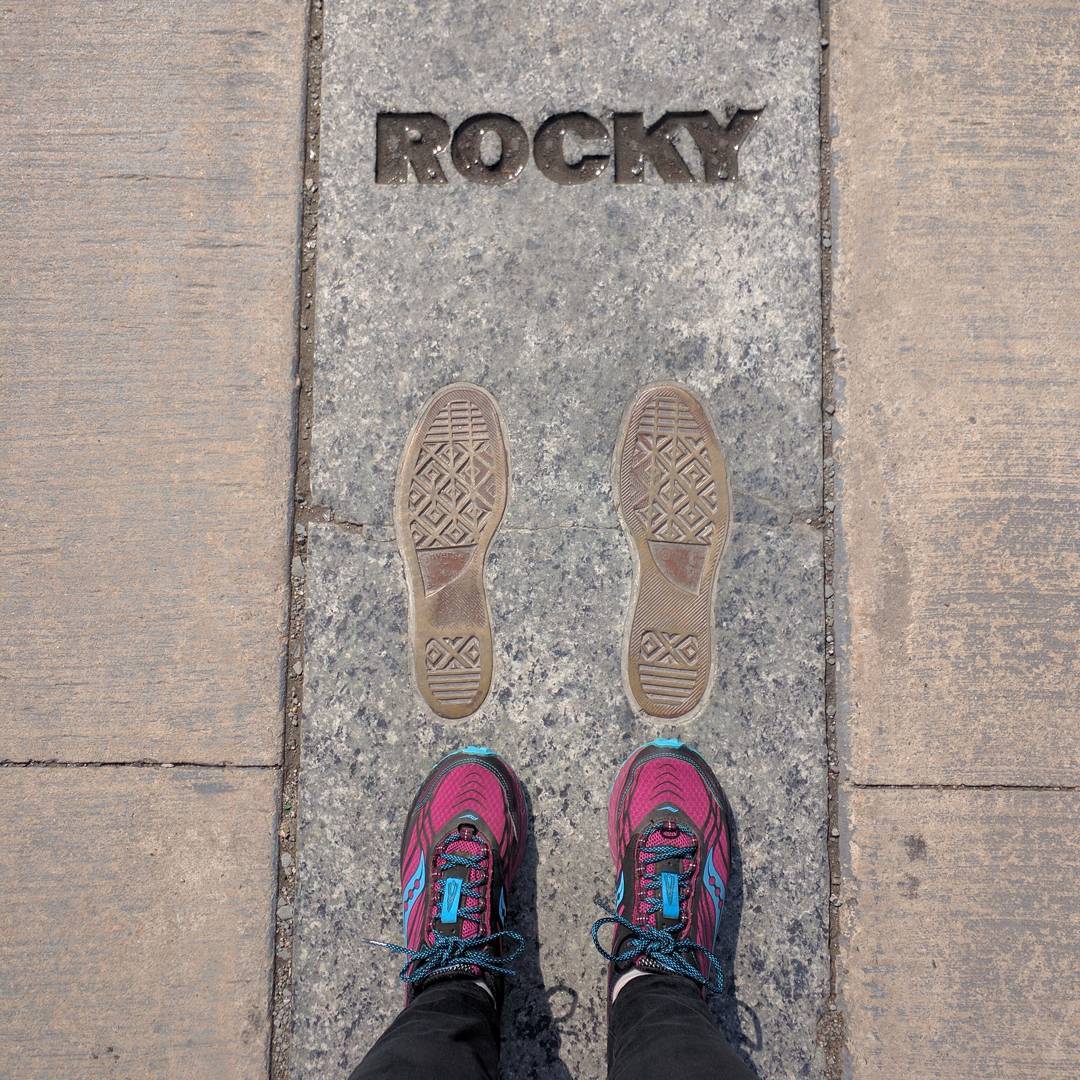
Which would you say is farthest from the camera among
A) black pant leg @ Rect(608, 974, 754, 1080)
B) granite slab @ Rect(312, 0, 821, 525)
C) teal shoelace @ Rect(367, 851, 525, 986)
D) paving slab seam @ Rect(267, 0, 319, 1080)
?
granite slab @ Rect(312, 0, 821, 525)

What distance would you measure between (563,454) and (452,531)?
1.19 ft

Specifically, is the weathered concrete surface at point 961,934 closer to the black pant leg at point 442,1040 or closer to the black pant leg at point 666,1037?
the black pant leg at point 666,1037

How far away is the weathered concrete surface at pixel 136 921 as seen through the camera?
192 centimetres

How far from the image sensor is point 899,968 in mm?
1923

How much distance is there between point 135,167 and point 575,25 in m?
1.30

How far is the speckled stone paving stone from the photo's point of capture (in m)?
1.95

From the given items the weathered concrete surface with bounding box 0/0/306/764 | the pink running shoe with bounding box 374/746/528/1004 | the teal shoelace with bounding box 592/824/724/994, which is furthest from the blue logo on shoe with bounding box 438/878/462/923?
the weathered concrete surface with bounding box 0/0/306/764

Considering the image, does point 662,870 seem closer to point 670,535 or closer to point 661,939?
point 661,939

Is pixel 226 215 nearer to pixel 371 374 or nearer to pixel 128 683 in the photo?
pixel 371 374

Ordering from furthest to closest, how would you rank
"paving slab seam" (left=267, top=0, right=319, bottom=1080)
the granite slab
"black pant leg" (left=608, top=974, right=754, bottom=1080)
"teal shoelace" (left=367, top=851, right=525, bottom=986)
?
1. the granite slab
2. "paving slab seam" (left=267, top=0, right=319, bottom=1080)
3. "teal shoelace" (left=367, top=851, right=525, bottom=986)
4. "black pant leg" (left=608, top=974, right=754, bottom=1080)

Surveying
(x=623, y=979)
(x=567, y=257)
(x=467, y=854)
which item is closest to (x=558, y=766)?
(x=467, y=854)

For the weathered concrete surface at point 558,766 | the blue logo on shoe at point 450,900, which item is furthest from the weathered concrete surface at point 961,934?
the blue logo on shoe at point 450,900

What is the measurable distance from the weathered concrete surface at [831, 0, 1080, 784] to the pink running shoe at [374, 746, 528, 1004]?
36.1 inches

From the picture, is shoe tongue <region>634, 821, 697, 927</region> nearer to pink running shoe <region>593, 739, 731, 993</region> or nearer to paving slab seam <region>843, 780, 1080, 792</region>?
pink running shoe <region>593, 739, 731, 993</region>
